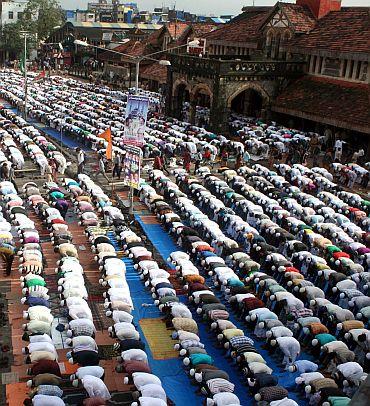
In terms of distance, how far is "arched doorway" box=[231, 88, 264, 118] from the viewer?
159ft

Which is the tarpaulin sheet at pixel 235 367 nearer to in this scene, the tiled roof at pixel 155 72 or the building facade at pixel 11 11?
the tiled roof at pixel 155 72

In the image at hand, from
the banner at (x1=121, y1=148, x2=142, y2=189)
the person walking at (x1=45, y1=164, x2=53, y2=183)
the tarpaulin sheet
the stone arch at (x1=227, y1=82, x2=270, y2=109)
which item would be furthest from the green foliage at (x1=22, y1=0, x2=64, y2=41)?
the tarpaulin sheet

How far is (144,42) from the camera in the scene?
70.4 m

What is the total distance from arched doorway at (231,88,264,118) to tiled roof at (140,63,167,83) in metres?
10.6

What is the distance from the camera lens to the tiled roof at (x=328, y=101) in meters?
37.5

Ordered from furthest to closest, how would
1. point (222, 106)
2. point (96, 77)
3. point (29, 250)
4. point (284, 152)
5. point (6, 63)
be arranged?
1. point (6, 63)
2. point (96, 77)
3. point (222, 106)
4. point (284, 152)
5. point (29, 250)

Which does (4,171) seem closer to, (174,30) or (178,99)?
(178,99)

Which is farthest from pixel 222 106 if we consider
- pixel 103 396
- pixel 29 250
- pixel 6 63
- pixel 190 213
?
pixel 6 63

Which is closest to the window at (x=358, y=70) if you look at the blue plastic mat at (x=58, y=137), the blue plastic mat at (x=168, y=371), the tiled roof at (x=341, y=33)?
the tiled roof at (x=341, y=33)

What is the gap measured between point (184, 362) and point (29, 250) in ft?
23.7

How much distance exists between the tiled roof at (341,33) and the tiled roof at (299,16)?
0.82 meters

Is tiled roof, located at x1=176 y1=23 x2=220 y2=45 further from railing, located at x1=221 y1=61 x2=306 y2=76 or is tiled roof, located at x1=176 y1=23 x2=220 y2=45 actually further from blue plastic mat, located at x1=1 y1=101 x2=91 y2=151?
blue plastic mat, located at x1=1 y1=101 x2=91 y2=151

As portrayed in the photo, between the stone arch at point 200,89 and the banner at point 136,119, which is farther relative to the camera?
the stone arch at point 200,89

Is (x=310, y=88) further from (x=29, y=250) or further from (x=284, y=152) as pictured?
(x=29, y=250)
